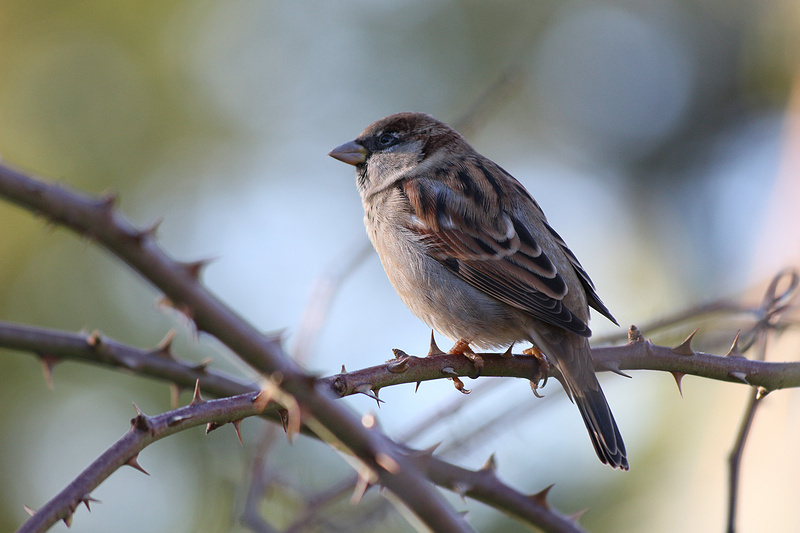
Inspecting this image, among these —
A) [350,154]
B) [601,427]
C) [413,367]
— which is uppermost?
[350,154]

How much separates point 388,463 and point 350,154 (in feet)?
12.2

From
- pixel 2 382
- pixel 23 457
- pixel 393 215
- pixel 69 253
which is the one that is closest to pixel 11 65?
pixel 69 253

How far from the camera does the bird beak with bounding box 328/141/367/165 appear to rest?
477 centimetres

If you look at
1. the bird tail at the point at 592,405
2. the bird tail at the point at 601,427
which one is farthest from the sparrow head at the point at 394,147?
the bird tail at the point at 601,427

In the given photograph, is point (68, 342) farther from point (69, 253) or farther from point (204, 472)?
point (69, 253)

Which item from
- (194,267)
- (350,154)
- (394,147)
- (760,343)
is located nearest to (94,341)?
(194,267)

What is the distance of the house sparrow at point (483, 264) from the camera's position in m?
3.38

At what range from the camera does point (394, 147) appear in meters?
4.82

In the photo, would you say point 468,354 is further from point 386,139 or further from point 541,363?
point 386,139

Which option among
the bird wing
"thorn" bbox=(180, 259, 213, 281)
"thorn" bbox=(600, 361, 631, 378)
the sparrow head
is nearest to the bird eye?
the sparrow head

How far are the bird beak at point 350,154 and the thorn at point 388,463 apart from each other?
3.68m

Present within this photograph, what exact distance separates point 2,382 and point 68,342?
5069 mm

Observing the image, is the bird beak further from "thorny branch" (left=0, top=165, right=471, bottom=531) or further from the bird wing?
"thorny branch" (left=0, top=165, right=471, bottom=531)

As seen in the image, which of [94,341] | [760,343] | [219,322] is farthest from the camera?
[760,343]
